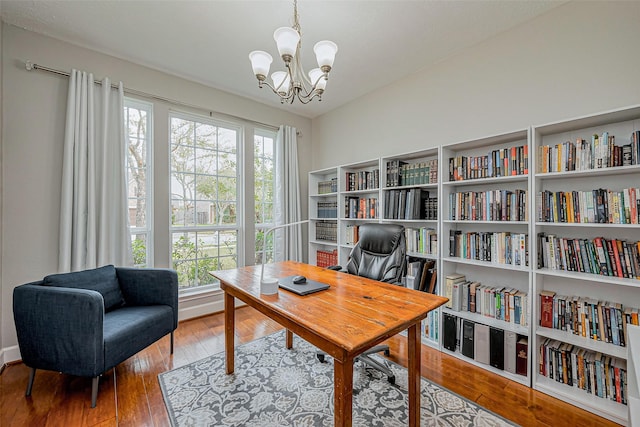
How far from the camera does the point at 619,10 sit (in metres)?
1.72

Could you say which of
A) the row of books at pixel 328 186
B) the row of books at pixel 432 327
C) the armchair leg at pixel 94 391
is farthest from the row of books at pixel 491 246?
the armchair leg at pixel 94 391

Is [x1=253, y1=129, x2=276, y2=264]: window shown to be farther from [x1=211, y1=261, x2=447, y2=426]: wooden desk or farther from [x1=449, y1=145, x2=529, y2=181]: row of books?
[x1=449, y1=145, x2=529, y2=181]: row of books

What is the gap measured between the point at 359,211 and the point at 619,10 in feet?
8.01

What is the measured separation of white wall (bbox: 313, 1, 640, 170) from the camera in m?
1.74

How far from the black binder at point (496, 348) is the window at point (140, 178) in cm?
323

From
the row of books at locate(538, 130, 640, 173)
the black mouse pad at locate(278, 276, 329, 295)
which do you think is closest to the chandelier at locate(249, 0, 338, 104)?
the black mouse pad at locate(278, 276, 329, 295)

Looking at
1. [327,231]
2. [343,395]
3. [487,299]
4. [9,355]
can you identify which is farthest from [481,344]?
[9,355]

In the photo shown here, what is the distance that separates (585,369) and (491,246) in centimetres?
90

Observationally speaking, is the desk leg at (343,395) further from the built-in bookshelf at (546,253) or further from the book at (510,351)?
the book at (510,351)

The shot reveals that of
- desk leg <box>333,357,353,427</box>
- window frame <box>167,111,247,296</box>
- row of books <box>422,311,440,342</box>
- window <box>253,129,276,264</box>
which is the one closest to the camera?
desk leg <box>333,357,353,427</box>

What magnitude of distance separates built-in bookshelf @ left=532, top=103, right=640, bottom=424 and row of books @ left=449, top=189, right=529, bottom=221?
125 millimetres

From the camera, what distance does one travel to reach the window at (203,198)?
3.01 metres

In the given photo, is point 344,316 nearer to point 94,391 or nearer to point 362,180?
point 94,391

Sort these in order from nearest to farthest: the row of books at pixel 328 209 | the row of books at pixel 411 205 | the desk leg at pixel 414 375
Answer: the desk leg at pixel 414 375 → the row of books at pixel 411 205 → the row of books at pixel 328 209
